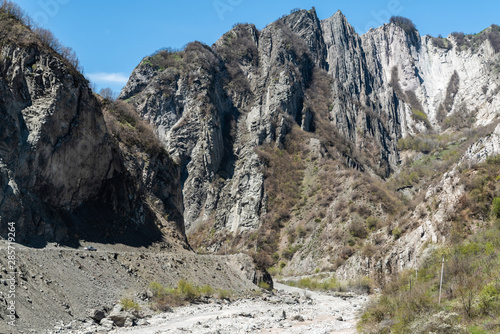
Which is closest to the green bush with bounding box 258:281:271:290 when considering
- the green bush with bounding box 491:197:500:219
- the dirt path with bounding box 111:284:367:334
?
the dirt path with bounding box 111:284:367:334

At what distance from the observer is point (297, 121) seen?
119938mm

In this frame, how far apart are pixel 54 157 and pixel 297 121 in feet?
299

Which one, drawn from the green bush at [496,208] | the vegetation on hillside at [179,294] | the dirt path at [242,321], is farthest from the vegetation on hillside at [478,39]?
the dirt path at [242,321]

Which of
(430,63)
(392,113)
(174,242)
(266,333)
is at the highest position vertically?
(430,63)

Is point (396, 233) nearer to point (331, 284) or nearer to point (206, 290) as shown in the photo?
point (331, 284)

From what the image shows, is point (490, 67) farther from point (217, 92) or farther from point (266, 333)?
point (266, 333)

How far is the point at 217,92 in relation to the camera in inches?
4798

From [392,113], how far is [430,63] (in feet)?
187

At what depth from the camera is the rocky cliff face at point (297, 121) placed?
3526 inches

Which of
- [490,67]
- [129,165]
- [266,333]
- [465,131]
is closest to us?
[266,333]

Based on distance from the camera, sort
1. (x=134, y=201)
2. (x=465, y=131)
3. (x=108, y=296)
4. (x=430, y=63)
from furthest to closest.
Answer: (x=430, y=63), (x=465, y=131), (x=134, y=201), (x=108, y=296)

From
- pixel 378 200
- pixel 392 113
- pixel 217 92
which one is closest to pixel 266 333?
pixel 378 200

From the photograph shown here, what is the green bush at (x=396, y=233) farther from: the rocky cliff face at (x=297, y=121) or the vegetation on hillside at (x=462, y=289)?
the vegetation on hillside at (x=462, y=289)

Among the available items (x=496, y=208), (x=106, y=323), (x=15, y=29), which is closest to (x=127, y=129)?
(x=15, y=29)
